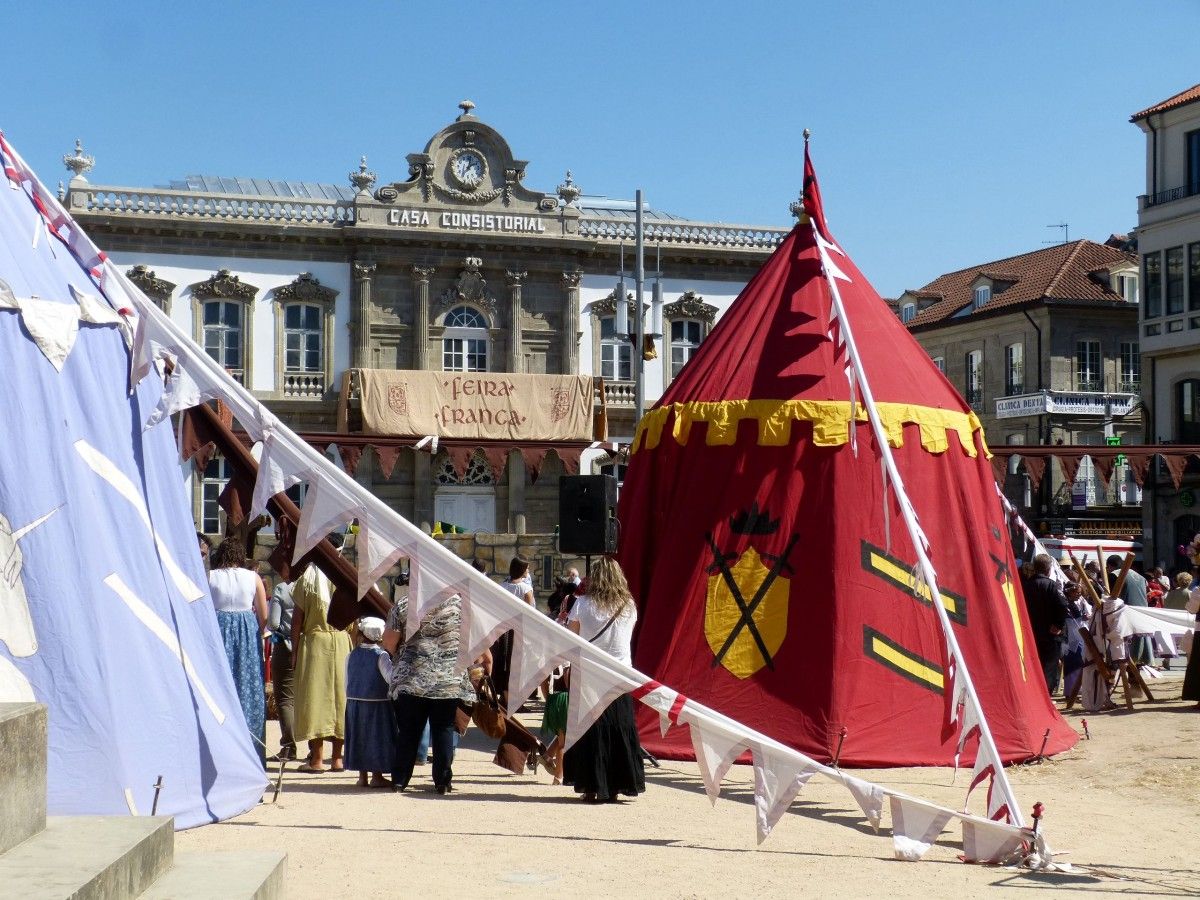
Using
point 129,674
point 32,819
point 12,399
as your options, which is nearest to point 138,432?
point 12,399

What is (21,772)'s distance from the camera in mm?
4922

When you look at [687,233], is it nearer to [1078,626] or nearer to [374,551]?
[1078,626]

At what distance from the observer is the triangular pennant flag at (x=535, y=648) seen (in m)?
7.46

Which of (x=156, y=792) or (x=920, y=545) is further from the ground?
(x=920, y=545)

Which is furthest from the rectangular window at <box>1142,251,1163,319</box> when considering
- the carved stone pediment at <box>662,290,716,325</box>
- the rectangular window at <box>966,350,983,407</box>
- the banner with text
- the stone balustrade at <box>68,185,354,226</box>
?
the stone balustrade at <box>68,185,354,226</box>

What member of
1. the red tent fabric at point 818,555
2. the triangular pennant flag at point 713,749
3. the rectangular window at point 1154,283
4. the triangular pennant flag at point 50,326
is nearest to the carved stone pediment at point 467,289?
the rectangular window at point 1154,283

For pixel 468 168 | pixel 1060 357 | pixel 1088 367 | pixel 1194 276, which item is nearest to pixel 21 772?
pixel 468 168

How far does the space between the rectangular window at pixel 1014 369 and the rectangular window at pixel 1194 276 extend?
10.5 meters

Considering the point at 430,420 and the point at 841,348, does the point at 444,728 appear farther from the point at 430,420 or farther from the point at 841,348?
the point at 430,420

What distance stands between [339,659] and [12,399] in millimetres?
3850

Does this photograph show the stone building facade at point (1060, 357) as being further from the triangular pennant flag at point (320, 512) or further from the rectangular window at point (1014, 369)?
the triangular pennant flag at point (320, 512)

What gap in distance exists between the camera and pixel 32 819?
502cm

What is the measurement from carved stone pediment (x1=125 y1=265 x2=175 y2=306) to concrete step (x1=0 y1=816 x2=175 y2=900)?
91.9ft

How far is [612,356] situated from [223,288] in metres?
8.72
